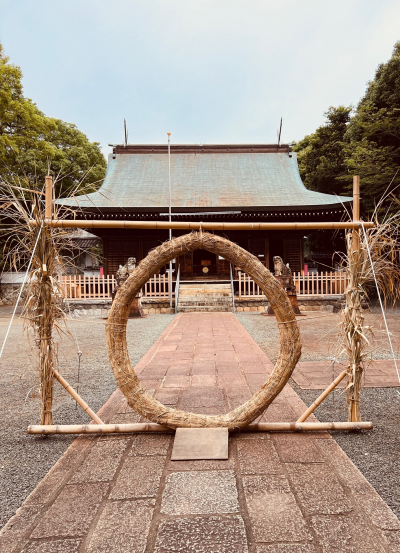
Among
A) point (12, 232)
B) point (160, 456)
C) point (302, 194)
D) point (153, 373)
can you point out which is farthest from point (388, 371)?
point (302, 194)

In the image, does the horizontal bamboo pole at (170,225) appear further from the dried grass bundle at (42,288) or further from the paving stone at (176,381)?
the paving stone at (176,381)

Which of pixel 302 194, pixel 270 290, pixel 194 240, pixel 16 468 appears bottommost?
pixel 16 468

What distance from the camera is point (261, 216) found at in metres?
12.2

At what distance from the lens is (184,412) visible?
2277 mm

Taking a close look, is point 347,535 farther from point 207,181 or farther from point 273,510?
point 207,181

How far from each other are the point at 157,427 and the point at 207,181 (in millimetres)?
13805

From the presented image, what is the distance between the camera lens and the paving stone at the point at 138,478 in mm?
1656

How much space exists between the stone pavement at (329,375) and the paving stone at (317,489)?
4.63ft

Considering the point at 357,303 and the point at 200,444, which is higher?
the point at 357,303

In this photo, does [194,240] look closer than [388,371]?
Yes

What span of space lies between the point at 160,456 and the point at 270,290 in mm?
1279

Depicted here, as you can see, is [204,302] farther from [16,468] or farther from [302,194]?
[16,468]

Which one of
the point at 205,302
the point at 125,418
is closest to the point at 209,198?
the point at 205,302

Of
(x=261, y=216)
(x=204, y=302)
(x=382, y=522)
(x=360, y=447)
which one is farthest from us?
(x=261, y=216)
